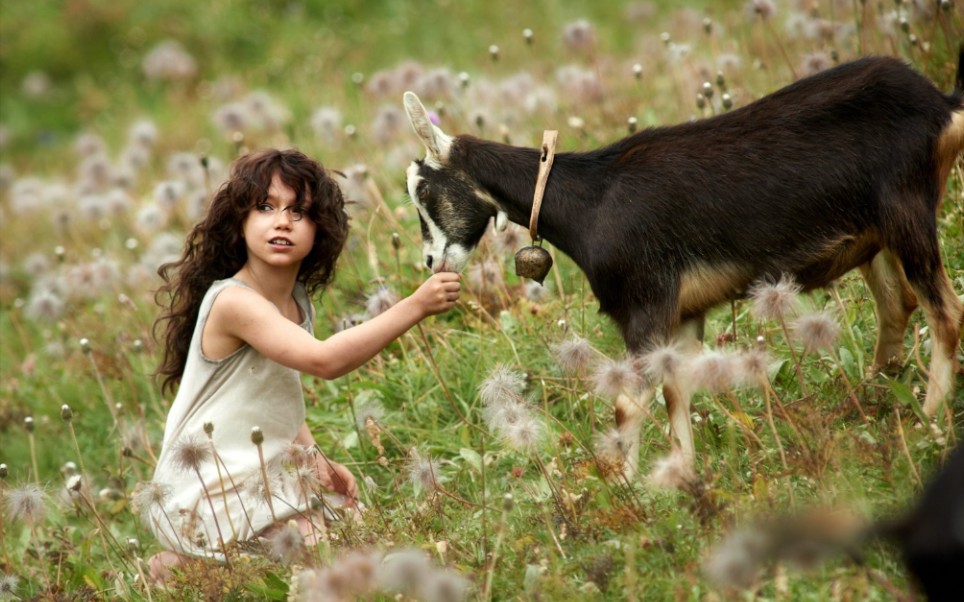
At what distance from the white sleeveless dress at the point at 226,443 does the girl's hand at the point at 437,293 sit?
0.87m

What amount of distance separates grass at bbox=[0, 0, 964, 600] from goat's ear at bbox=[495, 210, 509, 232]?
0.71 metres

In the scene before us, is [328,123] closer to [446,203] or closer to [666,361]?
[446,203]

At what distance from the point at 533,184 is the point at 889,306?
5.20 feet

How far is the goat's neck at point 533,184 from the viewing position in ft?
14.3

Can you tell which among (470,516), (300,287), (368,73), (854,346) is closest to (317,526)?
(470,516)

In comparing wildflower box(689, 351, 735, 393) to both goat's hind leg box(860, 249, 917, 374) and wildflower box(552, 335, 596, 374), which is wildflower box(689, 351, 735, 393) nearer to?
wildflower box(552, 335, 596, 374)

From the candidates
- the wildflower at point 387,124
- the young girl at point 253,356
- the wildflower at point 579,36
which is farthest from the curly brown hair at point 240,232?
the wildflower at point 579,36

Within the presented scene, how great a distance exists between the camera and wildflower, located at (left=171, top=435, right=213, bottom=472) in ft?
14.0

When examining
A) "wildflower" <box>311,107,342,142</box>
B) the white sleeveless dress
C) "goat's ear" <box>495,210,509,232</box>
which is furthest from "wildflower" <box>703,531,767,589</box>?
"wildflower" <box>311,107,342,142</box>

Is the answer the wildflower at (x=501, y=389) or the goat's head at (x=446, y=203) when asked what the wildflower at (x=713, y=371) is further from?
the goat's head at (x=446, y=203)

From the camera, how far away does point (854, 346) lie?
4805mm

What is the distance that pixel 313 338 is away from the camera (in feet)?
14.7

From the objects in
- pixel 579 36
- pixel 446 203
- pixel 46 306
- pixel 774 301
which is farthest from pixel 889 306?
pixel 46 306

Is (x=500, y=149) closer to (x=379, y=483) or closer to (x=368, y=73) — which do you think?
(x=379, y=483)
